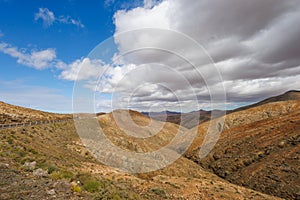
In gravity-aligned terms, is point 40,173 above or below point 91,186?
above

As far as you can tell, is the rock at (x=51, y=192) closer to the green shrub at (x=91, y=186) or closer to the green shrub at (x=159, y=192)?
the green shrub at (x=91, y=186)

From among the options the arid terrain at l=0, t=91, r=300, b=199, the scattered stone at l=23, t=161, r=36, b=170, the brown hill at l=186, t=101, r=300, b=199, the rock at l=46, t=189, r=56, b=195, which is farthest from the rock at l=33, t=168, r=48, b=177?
the brown hill at l=186, t=101, r=300, b=199

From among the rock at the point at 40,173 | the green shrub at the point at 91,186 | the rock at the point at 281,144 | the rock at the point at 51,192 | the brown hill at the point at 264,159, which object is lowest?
the brown hill at the point at 264,159

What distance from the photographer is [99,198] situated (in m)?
10.2

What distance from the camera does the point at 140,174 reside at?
2786 centimetres

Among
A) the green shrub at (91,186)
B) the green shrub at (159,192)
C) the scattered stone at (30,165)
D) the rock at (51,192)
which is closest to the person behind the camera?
the rock at (51,192)

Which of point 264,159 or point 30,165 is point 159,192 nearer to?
point 30,165

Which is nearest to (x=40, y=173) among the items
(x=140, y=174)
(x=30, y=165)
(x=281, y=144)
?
(x=30, y=165)

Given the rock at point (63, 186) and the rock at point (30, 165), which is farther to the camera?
the rock at point (30, 165)

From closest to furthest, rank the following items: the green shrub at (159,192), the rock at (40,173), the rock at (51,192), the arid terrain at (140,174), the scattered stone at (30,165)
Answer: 1. the rock at (51,192)
2. the arid terrain at (140,174)
3. the rock at (40,173)
4. the scattered stone at (30,165)
5. the green shrub at (159,192)

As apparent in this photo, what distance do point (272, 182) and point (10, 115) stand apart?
61.1 meters

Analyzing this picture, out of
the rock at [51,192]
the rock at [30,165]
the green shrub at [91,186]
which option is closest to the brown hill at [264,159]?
the green shrub at [91,186]

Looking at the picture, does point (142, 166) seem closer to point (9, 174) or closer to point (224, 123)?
point (9, 174)

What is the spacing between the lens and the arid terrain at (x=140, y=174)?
11055 mm
